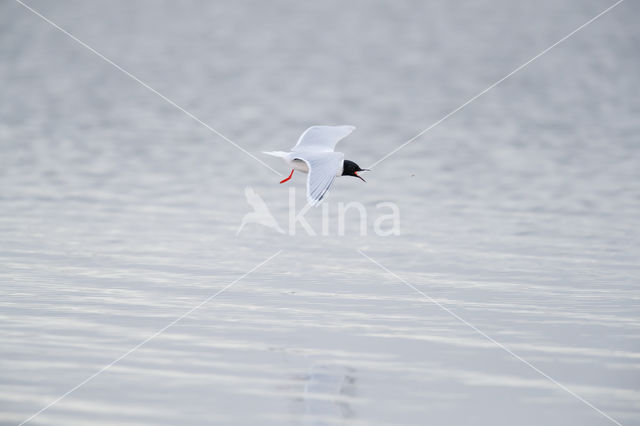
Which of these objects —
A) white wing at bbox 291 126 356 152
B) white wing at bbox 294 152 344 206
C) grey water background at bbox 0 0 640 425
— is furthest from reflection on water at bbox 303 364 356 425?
white wing at bbox 291 126 356 152

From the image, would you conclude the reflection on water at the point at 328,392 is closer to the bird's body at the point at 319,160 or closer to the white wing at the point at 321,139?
the bird's body at the point at 319,160

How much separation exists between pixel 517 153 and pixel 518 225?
4.87 meters

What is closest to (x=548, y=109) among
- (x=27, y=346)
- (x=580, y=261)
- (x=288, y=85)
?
(x=288, y=85)

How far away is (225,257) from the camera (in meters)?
11.5

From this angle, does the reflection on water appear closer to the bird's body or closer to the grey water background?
the grey water background

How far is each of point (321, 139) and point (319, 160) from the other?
1.33 meters

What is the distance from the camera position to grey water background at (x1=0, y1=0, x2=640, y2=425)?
300 inches

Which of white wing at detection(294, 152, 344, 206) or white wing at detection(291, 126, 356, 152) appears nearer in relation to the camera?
white wing at detection(294, 152, 344, 206)

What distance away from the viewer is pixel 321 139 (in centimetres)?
1173

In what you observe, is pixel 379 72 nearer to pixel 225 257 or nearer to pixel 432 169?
pixel 432 169

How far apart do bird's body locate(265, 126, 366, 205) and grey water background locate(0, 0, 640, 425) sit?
988 millimetres

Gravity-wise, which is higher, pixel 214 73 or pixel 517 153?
pixel 214 73

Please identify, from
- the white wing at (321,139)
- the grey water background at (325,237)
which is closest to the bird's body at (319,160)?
the white wing at (321,139)

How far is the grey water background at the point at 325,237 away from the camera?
25.0 ft
